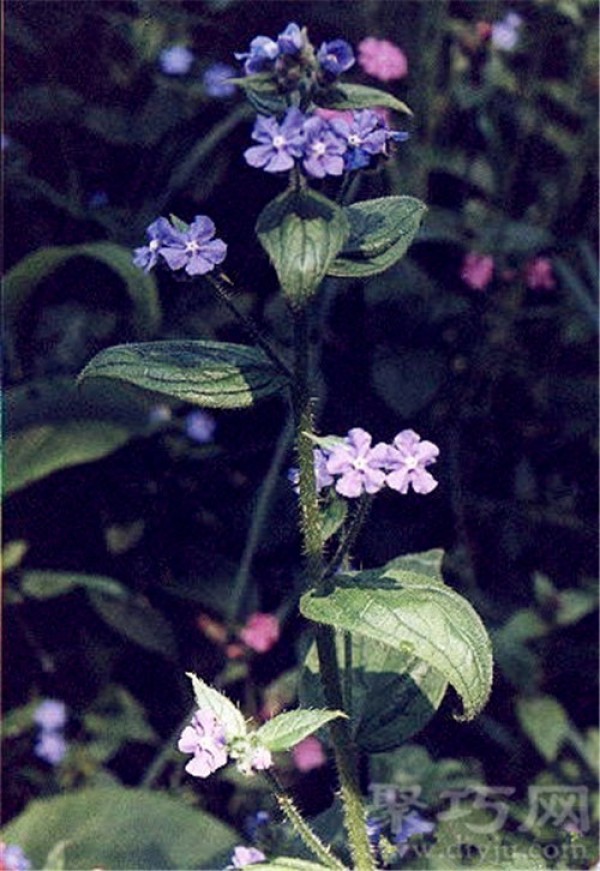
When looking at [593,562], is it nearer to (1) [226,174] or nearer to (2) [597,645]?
(2) [597,645]

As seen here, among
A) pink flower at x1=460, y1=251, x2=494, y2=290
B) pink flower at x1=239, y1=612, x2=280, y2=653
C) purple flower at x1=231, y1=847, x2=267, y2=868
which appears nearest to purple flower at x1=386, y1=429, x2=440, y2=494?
purple flower at x1=231, y1=847, x2=267, y2=868

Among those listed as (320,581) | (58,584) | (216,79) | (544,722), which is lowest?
(544,722)

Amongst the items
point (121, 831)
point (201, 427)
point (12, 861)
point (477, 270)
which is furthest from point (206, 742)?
point (477, 270)

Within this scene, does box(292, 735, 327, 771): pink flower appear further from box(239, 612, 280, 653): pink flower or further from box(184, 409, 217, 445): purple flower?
box(184, 409, 217, 445): purple flower

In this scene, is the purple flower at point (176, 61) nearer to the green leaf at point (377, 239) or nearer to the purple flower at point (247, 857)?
the green leaf at point (377, 239)

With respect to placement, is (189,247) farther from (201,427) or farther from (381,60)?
(381,60)

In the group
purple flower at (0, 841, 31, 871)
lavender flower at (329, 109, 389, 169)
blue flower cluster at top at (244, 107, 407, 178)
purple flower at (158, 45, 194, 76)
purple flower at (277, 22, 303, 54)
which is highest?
purple flower at (277, 22, 303, 54)

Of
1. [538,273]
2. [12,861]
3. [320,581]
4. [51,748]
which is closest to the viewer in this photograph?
[320,581]
